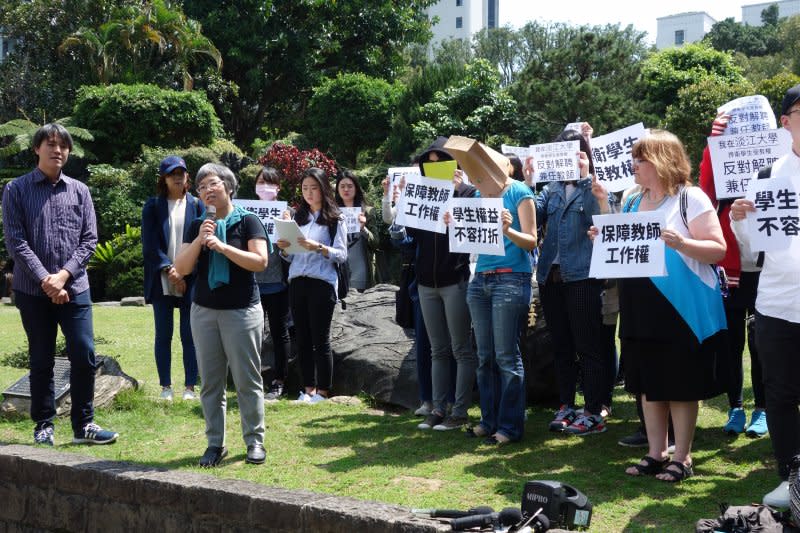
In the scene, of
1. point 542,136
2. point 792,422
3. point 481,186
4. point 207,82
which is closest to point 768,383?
point 792,422

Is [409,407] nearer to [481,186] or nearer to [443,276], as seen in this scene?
[443,276]

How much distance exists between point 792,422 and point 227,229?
346 centimetres

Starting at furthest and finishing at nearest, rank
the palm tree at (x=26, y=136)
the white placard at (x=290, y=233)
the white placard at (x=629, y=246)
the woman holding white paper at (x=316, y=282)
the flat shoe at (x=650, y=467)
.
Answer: the palm tree at (x=26, y=136), the woman holding white paper at (x=316, y=282), the white placard at (x=290, y=233), the flat shoe at (x=650, y=467), the white placard at (x=629, y=246)

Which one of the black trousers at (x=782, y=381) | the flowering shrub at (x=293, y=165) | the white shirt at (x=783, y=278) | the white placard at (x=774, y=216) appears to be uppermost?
the flowering shrub at (x=293, y=165)

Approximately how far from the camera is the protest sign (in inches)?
268

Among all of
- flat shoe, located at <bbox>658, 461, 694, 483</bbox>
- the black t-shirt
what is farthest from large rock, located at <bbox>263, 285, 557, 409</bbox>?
the black t-shirt

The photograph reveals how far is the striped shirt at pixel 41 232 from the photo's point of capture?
6.29 meters

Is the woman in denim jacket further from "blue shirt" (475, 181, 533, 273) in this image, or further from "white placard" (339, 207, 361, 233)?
"white placard" (339, 207, 361, 233)

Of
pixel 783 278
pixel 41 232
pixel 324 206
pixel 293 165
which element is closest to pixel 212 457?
pixel 41 232

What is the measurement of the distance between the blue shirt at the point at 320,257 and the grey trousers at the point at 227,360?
1887 millimetres

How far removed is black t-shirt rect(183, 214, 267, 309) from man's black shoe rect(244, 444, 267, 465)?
0.96 metres

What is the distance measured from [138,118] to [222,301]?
2281 cm

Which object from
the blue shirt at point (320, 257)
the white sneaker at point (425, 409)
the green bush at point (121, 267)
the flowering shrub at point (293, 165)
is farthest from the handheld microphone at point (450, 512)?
the green bush at point (121, 267)

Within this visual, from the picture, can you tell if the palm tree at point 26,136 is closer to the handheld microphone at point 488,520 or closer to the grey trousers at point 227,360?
the grey trousers at point 227,360
